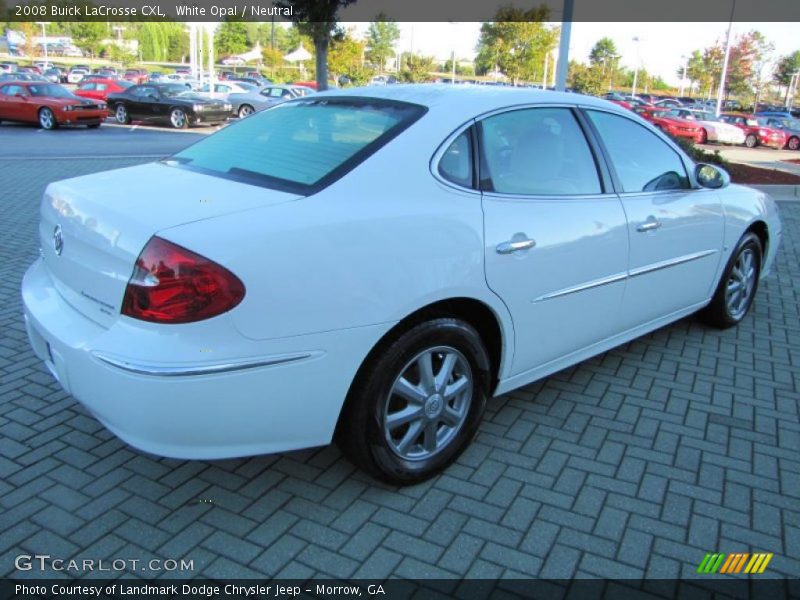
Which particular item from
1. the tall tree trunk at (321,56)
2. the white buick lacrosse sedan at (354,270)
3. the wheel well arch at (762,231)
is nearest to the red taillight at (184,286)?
the white buick lacrosse sedan at (354,270)

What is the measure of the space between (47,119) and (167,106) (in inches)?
143

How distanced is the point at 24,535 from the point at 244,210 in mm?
1498

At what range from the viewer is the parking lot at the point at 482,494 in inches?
100

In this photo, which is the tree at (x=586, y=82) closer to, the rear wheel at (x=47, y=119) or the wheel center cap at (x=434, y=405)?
the rear wheel at (x=47, y=119)

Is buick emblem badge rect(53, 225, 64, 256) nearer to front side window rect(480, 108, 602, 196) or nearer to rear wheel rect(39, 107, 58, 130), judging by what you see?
front side window rect(480, 108, 602, 196)

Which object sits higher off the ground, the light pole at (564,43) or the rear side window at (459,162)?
the light pole at (564,43)

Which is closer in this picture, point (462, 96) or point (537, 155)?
point (462, 96)

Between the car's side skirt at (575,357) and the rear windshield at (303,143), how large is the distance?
1.31 meters

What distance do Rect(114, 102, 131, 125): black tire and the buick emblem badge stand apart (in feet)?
74.3

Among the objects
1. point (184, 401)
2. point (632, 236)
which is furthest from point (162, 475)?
point (632, 236)

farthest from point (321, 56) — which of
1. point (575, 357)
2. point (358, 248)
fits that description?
point (358, 248)

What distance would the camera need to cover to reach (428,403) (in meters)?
2.92

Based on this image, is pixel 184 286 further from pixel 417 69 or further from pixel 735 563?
pixel 417 69

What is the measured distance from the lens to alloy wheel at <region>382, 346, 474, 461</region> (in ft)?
9.29
